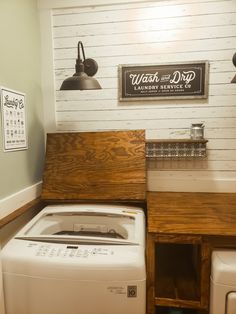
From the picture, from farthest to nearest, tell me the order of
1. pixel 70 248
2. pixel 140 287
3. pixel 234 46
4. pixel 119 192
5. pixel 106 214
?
1. pixel 234 46
2. pixel 119 192
3. pixel 106 214
4. pixel 70 248
5. pixel 140 287

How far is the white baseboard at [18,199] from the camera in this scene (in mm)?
1580

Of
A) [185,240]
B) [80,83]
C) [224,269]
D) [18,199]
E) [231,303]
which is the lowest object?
[231,303]

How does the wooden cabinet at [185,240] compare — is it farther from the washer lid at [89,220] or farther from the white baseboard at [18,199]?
the white baseboard at [18,199]

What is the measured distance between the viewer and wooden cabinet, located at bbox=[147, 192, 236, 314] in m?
1.34

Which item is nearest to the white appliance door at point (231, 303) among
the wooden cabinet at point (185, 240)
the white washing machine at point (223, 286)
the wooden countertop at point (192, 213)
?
the white washing machine at point (223, 286)

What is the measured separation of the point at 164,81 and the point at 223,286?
1.57 meters

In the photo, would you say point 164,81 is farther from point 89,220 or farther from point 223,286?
point 223,286

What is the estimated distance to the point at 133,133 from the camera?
6.56 ft

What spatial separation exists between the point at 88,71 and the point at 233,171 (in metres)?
1.55

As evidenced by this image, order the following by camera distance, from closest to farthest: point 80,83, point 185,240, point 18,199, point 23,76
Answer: point 185,240, point 80,83, point 18,199, point 23,76

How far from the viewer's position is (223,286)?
1243 mm

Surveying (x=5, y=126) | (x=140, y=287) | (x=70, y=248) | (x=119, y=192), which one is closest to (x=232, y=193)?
(x=119, y=192)

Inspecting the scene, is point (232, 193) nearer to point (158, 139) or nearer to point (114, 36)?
point (158, 139)

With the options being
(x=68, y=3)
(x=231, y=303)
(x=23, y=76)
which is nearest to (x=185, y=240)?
(x=231, y=303)
